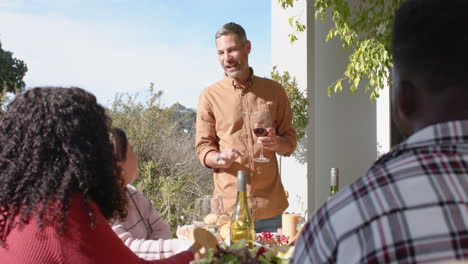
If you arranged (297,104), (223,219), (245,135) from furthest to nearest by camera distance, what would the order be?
(297,104)
(245,135)
(223,219)

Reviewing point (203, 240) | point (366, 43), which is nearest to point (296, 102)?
point (366, 43)

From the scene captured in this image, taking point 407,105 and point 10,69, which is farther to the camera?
point 10,69

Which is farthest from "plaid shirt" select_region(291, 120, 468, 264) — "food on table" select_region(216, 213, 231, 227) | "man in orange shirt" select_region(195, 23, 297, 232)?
"man in orange shirt" select_region(195, 23, 297, 232)

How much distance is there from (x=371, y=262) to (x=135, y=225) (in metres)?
1.66

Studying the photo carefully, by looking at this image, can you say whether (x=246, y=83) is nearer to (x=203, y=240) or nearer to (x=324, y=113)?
(x=203, y=240)

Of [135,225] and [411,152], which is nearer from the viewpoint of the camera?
[411,152]

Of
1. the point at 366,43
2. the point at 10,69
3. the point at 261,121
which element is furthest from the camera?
the point at 10,69

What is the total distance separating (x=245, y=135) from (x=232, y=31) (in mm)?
664

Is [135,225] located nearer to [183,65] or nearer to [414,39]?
[414,39]

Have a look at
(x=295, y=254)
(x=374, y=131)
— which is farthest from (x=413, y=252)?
(x=374, y=131)

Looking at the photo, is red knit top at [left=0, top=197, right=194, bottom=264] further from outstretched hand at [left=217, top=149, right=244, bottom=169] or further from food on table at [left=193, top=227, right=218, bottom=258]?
outstretched hand at [left=217, top=149, right=244, bottom=169]

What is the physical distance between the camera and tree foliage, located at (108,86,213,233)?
235 inches

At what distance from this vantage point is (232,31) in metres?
3.10

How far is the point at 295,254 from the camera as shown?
0.77 metres
